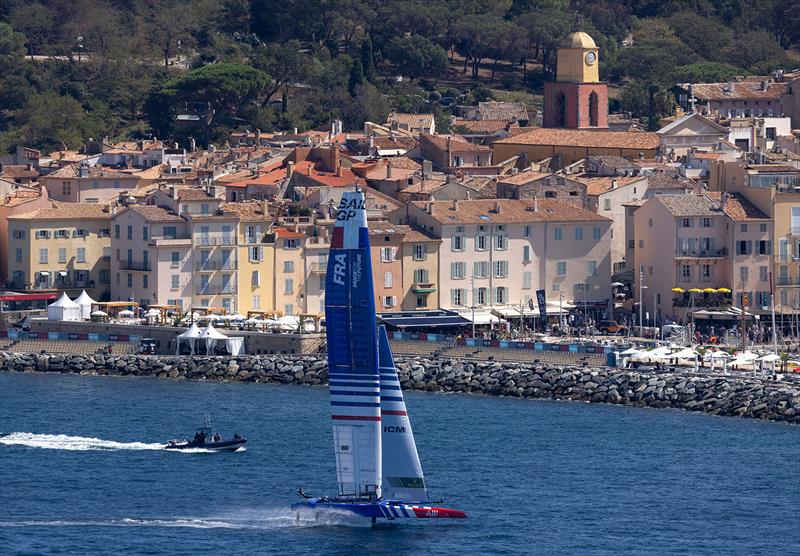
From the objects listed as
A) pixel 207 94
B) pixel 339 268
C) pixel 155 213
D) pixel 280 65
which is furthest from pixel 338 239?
pixel 280 65

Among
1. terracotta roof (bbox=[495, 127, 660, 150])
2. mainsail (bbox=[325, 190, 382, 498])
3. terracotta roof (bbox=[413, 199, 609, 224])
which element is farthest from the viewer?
terracotta roof (bbox=[495, 127, 660, 150])

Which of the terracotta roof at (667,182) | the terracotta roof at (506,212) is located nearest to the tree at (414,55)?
the terracotta roof at (667,182)

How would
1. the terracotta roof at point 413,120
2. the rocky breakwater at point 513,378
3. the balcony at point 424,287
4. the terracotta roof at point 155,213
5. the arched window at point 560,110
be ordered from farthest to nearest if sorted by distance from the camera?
the terracotta roof at point 413,120 < the arched window at point 560,110 < the balcony at point 424,287 < the terracotta roof at point 155,213 < the rocky breakwater at point 513,378

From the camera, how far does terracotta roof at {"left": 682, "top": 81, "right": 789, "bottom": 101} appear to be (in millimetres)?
122206

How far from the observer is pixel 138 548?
58500 mm

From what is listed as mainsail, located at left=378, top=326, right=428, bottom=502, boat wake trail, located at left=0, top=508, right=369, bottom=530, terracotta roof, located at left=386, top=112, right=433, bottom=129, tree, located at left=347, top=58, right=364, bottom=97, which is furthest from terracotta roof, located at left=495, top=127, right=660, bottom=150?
boat wake trail, located at left=0, top=508, right=369, bottom=530

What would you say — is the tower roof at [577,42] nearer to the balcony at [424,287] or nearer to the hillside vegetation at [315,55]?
the hillside vegetation at [315,55]

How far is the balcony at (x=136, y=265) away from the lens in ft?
290

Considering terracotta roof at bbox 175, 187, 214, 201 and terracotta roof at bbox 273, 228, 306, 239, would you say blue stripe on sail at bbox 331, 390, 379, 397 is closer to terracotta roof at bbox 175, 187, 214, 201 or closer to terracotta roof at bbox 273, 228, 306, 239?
terracotta roof at bbox 273, 228, 306, 239

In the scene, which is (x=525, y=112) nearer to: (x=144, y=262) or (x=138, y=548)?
(x=144, y=262)

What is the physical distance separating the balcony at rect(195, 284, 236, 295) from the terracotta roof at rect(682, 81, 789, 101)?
39.3 metres

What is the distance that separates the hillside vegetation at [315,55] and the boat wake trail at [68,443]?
Answer: 1938 inches

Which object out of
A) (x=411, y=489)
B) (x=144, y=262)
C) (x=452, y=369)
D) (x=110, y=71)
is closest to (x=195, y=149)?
(x=110, y=71)

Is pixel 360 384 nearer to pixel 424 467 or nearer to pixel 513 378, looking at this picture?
pixel 424 467
